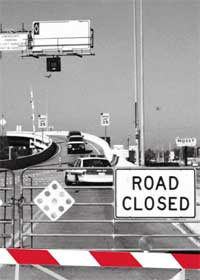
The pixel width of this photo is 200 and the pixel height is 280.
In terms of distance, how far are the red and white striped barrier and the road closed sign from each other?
11.9ft

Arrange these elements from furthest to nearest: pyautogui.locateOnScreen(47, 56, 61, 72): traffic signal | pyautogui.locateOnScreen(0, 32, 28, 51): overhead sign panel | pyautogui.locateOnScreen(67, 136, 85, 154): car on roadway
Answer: pyautogui.locateOnScreen(67, 136, 85, 154): car on roadway < pyautogui.locateOnScreen(47, 56, 61, 72): traffic signal < pyautogui.locateOnScreen(0, 32, 28, 51): overhead sign panel

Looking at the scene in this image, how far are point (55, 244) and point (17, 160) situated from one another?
208ft

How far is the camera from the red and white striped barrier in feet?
23.2

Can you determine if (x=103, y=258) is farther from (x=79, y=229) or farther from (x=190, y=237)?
(x=79, y=229)

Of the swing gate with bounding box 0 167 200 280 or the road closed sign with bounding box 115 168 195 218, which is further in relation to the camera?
the road closed sign with bounding box 115 168 195 218

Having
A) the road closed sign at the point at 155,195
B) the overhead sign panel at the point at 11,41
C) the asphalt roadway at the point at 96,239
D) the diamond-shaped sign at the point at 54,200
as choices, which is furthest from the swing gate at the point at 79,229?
the overhead sign panel at the point at 11,41

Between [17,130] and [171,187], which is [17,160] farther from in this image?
[171,187]

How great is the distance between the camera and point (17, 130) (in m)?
133

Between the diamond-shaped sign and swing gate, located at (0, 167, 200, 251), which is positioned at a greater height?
the diamond-shaped sign

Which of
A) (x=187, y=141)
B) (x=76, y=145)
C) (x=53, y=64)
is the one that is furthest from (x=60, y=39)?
(x=76, y=145)

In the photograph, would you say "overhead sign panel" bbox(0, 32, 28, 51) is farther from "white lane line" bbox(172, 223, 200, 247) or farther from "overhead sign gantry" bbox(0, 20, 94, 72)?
"white lane line" bbox(172, 223, 200, 247)

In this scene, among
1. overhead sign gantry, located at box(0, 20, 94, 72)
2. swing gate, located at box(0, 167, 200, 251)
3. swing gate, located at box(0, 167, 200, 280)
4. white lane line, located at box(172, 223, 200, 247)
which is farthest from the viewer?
overhead sign gantry, located at box(0, 20, 94, 72)

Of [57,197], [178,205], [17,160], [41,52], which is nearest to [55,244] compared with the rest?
[57,197]

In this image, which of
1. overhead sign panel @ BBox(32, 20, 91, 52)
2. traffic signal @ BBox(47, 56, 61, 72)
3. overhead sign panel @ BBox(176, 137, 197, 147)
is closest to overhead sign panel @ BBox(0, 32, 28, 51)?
traffic signal @ BBox(47, 56, 61, 72)
